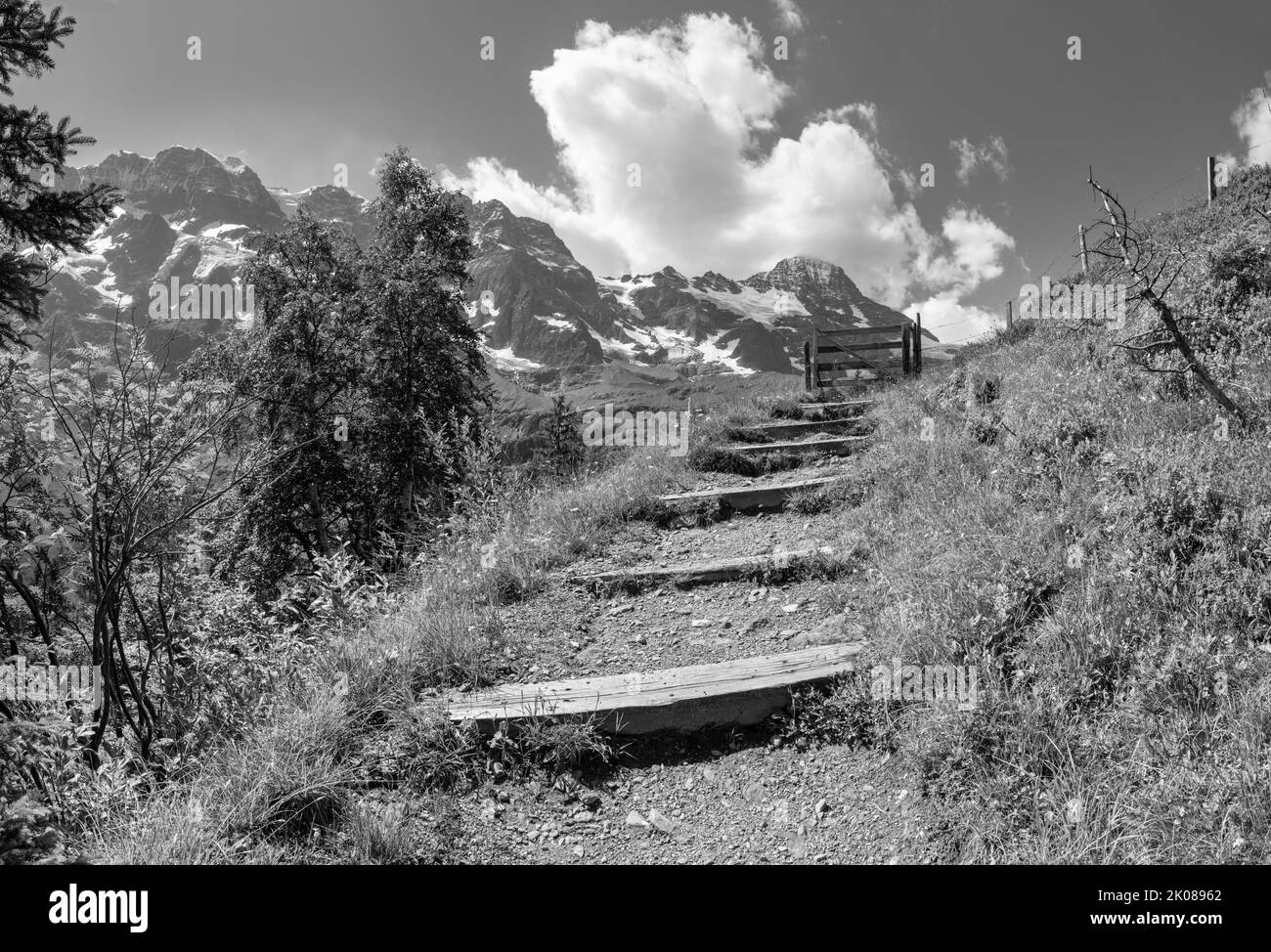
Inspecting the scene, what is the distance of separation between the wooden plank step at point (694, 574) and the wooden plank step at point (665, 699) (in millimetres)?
1826

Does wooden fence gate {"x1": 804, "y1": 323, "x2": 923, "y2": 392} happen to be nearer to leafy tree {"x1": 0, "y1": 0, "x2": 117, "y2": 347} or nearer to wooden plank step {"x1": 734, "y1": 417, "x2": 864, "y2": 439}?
wooden plank step {"x1": 734, "y1": 417, "x2": 864, "y2": 439}

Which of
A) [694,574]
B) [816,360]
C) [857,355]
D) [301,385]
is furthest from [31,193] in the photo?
[857,355]

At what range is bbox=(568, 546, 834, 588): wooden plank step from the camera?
18.6 ft

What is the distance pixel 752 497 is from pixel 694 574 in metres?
2.33

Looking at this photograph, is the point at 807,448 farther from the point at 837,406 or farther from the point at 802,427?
the point at 837,406

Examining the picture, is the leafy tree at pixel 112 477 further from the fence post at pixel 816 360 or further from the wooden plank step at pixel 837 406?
the fence post at pixel 816 360

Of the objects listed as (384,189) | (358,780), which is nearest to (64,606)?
(358,780)

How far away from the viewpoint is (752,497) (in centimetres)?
787

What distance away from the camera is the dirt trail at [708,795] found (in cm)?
279

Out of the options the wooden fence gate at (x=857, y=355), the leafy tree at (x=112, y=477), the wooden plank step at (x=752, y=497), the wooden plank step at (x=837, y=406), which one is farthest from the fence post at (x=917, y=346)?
the leafy tree at (x=112, y=477)

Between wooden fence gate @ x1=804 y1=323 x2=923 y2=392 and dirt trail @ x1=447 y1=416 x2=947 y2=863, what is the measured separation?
13.6 m

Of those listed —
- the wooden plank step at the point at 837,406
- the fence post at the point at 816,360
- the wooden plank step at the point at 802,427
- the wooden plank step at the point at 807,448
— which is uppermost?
the fence post at the point at 816,360
